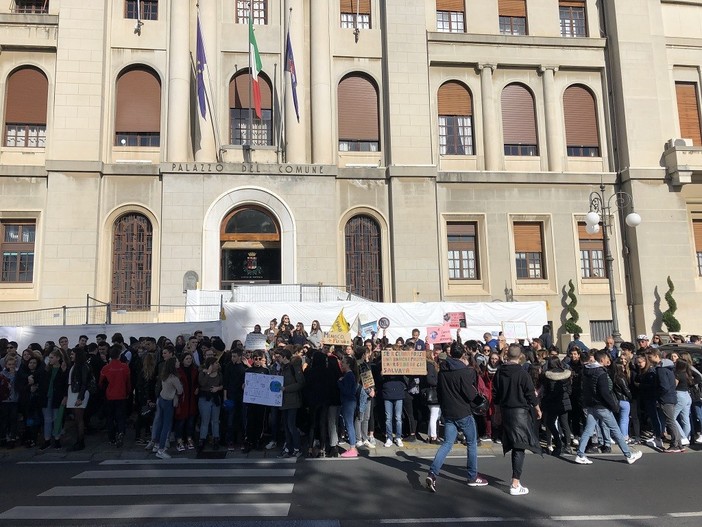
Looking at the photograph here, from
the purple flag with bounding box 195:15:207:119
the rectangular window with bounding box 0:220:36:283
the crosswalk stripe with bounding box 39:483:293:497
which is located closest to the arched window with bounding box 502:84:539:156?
the purple flag with bounding box 195:15:207:119

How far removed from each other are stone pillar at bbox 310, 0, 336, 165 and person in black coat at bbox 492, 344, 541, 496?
16.3 meters

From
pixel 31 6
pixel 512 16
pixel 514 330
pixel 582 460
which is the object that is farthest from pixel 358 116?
pixel 582 460

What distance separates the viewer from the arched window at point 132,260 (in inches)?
852

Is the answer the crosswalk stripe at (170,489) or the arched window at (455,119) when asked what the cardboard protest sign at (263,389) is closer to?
the crosswalk stripe at (170,489)

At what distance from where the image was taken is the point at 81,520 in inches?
251

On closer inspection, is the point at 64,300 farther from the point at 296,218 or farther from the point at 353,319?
the point at 353,319

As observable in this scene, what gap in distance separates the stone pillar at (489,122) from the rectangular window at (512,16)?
2.47m

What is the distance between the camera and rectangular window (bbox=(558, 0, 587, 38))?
1040 inches

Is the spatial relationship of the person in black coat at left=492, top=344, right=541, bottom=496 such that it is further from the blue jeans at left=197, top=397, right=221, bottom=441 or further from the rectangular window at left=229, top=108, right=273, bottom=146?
the rectangular window at left=229, top=108, right=273, bottom=146

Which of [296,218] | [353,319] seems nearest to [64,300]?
[296,218]

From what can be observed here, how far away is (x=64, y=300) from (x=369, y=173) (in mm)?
13037

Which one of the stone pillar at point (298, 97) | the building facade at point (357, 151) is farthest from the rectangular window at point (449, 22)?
the stone pillar at point (298, 97)

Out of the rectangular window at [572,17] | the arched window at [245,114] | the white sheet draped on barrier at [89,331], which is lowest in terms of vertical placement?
the white sheet draped on barrier at [89,331]

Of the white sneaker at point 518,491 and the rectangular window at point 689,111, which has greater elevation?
the rectangular window at point 689,111
